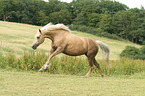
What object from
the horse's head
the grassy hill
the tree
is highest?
the tree

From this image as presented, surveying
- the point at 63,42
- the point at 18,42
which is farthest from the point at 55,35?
the point at 18,42

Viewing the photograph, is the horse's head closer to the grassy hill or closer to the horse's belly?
the horse's belly

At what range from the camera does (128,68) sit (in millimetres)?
13164

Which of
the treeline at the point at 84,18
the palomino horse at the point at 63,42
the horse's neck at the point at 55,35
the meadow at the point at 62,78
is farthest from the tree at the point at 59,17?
the horse's neck at the point at 55,35

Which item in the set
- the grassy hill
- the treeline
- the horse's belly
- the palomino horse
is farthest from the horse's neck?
the treeline

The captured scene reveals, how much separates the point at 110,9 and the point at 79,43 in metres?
83.8

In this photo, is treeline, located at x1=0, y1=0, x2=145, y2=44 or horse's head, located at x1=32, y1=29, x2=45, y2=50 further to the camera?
treeline, located at x1=0, y1=0, x2=145, y2=44

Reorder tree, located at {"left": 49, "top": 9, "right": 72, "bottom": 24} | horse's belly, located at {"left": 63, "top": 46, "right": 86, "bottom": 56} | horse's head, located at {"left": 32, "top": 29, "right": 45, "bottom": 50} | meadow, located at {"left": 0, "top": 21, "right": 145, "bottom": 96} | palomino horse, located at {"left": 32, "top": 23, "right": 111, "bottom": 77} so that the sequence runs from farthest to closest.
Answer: tree, located at {"left": 49, "top": 9, "right": 72, "bottom": 24}, horse's belly, located at {"left": 63, "top": 46, "right": 86, "bottom": 56}, palomino horse, located at {"left": 32, "top": 23, "right": 111, "bottom": 77}, horse's head, located at {"left": 32, "top": 29, "right": 45, "bottom": 50}, meadow, located at {"left": 0, "top": 21, "right": 145, "bottom": 96}

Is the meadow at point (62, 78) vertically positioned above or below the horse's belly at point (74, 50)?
below

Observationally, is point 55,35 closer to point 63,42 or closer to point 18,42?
point 63,42

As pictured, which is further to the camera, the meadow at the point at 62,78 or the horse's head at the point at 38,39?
the horse's head at the point at 38,39

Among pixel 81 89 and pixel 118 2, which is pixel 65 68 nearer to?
pixel 81 89

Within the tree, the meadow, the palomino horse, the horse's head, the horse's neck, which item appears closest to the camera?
the meadow

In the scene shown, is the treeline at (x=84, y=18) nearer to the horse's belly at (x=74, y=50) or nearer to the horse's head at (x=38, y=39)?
the horse's belly at (x=74, y=50)
